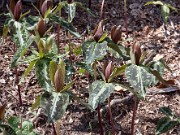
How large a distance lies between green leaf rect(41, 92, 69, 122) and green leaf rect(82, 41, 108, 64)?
27cm

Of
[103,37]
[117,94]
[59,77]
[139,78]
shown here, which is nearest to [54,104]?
[59,77]

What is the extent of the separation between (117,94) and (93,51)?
822 millimetres

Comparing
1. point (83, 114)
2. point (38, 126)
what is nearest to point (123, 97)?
point (83, 114)

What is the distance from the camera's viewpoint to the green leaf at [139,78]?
4.82ft

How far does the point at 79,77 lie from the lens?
2.57 meters

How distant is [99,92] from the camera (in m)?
1.52

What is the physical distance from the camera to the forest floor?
2.20 metres

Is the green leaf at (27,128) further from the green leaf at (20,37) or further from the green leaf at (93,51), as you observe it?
the green leaf at (93,51)

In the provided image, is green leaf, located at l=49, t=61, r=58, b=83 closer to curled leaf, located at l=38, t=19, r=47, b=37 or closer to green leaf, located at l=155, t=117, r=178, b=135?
curled leaf, located at l=38, t=19, r=47, b=37

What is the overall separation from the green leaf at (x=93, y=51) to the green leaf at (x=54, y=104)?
268mm

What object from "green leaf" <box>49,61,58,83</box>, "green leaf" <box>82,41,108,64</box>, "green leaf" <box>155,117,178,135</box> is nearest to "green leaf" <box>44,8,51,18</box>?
"green leaf" <box>82,41,108,64</box>

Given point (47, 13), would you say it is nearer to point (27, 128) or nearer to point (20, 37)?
point (20, 37)

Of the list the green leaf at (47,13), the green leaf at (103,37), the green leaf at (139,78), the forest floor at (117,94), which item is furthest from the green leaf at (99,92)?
the forest floor at (117,94)

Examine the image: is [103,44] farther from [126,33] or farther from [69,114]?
[126,33]
